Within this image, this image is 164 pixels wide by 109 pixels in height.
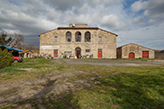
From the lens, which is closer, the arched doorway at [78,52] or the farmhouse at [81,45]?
the farmhouse at [81,45]

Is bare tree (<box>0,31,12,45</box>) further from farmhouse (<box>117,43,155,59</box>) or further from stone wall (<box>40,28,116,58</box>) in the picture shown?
farmhouse (<box>117,43,155,59</box>)

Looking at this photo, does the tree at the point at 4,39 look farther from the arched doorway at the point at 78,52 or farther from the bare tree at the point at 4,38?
the arched doorway at the point at 78,52

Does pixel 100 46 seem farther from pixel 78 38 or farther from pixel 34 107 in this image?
pixel 34 107

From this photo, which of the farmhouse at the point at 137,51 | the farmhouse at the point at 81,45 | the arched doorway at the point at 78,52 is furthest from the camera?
the arched doorway at the point at 78,52

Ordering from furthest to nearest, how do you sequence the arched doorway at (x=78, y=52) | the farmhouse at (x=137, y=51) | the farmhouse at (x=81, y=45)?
the arched doorway at (x=78, y=52), the farmhouse at (x=81, y=45), the farmhouse at (x=137, y=51)

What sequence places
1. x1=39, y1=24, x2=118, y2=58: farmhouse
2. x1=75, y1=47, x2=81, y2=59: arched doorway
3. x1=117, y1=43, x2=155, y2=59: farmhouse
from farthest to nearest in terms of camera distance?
x1=75, y1=47, x2=81, y2=59: arched doorway
x1=39, y1=24, x2=118, y2=58: farmhouse
x1=117, y1=43, x2=155, y2=59: farmhouse

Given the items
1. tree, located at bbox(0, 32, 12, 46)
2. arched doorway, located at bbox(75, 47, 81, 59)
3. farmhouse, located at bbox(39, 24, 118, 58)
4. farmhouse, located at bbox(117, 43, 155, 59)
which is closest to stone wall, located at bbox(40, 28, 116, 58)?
farmhouse, located at bbox(39, 24, 118, 58)

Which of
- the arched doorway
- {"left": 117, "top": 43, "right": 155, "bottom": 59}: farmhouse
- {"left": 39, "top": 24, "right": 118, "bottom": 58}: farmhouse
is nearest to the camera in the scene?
{"left": 117, "top": 43, "right": 155, "bottom": 59}: farmhouse

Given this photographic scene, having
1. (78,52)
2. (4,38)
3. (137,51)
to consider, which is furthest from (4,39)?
(137,51)

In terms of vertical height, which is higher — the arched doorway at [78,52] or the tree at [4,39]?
the tree at [4,39]

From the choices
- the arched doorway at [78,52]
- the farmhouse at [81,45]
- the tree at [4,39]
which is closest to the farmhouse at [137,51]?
the farmhouse at [81,45]

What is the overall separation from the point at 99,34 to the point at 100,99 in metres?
20.7


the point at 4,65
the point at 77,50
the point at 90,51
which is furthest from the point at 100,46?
the point at 4,65

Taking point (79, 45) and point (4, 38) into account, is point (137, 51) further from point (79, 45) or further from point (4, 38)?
point (4, 38)
